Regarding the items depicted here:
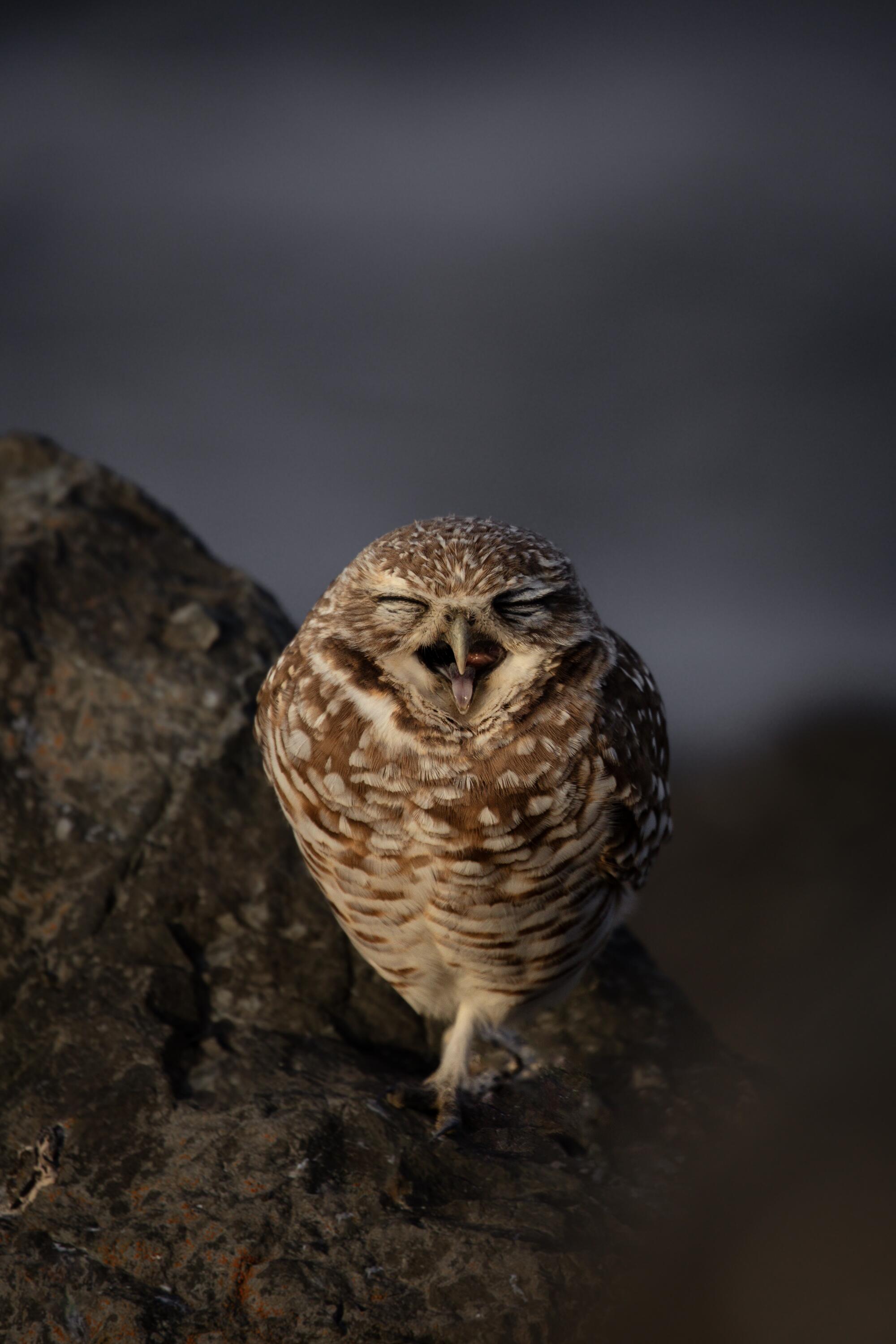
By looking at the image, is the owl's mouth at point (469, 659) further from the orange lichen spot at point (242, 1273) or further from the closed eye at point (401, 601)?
the orange lichen spot at point (242, 1273)

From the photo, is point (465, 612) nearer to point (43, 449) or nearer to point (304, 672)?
point (304, 672)

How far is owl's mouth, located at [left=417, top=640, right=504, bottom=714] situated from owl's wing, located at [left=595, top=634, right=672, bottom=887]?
281mm

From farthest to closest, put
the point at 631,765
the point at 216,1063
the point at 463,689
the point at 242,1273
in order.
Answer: the point at 216,1063 → the point at 631,765 → the point at 463,689 → the point at 242,1273

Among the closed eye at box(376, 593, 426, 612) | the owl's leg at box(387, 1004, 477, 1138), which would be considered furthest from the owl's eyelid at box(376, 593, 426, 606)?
the owl's leg at box(387, 1004, 477, 1138)

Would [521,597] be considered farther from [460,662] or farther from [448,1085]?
[448,1085]

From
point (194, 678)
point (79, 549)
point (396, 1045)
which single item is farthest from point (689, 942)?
point (79, 549)

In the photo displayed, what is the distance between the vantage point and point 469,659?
Result: 88.7 inches

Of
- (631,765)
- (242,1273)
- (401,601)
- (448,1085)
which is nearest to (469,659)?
(401,601)

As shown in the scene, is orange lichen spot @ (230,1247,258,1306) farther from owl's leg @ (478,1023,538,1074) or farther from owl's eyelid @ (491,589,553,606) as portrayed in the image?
owl's eyelid @ (491,589,553,606)

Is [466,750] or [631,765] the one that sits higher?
[631,765]

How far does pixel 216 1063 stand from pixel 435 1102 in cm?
55

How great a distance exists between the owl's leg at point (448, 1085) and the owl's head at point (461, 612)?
95 centimetres

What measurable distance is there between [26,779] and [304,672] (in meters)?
1.04

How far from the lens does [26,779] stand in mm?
2947
